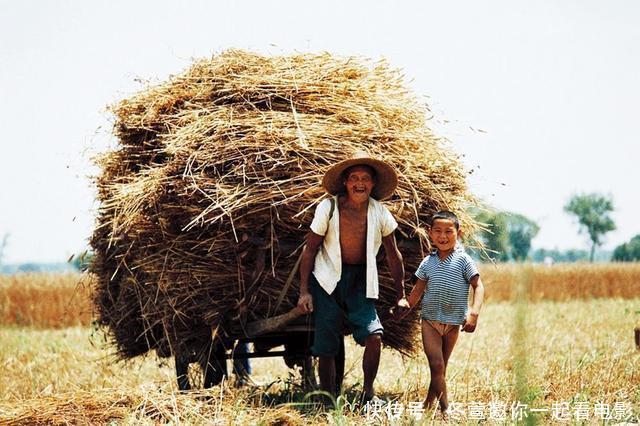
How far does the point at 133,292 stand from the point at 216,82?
156 centimetres

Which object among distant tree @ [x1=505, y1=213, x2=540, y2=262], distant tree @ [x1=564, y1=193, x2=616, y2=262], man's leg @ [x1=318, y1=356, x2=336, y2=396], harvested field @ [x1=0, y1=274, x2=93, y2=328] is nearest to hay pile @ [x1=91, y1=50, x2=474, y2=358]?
man's leg @ [x1=318, y1=356, x2=336, y2=396]

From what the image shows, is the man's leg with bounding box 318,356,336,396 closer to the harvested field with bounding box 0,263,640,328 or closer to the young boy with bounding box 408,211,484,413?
the young boy with bounding box 408,211,484,413

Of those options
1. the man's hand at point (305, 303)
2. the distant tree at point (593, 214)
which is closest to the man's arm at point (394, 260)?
the man's hand at point (305, 303)

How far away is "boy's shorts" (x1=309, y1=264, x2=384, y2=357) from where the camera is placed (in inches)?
170

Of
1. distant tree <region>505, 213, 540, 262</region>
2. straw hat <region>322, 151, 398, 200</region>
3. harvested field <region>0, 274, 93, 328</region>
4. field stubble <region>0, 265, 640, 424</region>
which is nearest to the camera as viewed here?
distant tree <region>505, 213, 540, 262</region>

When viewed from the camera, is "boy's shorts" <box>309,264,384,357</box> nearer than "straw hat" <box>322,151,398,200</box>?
No

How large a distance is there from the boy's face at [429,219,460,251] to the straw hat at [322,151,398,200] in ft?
1.08

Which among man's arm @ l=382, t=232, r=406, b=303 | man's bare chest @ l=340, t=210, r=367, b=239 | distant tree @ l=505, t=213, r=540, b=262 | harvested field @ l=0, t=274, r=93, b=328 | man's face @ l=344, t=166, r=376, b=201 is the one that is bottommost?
harvested field @ l=0, t=274, r=93, b=328

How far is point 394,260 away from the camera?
4.36m

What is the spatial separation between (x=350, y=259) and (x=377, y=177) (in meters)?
0.51

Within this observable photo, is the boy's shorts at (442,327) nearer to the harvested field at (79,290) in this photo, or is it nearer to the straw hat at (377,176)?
the straw hat at (377,176)

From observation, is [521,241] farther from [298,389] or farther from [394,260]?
[298,389]

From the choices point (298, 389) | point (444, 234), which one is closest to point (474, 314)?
point (444, 234)

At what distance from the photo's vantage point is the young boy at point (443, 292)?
4301mm
